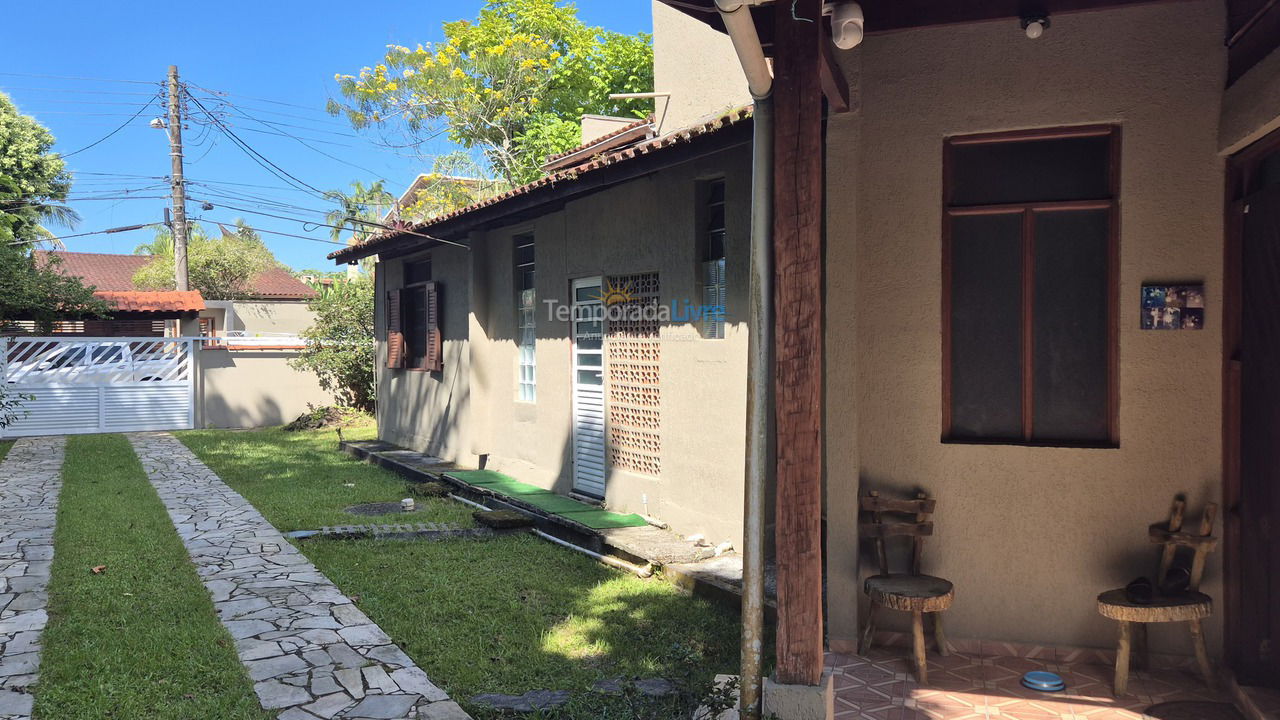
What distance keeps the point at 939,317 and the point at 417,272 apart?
1082 centimetres

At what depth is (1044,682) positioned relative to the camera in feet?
14.6

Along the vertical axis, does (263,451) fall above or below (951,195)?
below

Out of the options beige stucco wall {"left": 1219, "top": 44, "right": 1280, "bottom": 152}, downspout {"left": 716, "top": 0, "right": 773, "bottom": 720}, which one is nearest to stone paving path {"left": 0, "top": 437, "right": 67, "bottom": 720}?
downspout {"left": 716, "top": 0, "right": 773, "bottom": 720}

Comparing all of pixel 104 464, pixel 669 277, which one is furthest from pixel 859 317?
pixel 104 464

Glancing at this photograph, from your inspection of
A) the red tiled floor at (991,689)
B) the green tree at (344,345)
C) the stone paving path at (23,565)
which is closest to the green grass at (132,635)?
the stone paving path at (23,565)

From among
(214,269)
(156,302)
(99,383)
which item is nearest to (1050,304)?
(99,383)

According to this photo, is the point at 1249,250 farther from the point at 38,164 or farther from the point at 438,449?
the point at 38,164

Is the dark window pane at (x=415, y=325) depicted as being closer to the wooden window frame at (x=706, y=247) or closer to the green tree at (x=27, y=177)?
the wooden window frame at (x=706, y=247)

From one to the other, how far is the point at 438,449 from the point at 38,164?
16.0 meters

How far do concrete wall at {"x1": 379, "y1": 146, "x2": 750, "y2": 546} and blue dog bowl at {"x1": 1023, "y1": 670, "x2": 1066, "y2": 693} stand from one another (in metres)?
2.72

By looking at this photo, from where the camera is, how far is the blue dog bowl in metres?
4.41

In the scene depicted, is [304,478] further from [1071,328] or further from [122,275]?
[122,275]

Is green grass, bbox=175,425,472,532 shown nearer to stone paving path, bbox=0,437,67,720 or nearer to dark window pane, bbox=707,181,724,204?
stone paving path, bbox=0,437,67,720

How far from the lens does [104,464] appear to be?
1285cm
